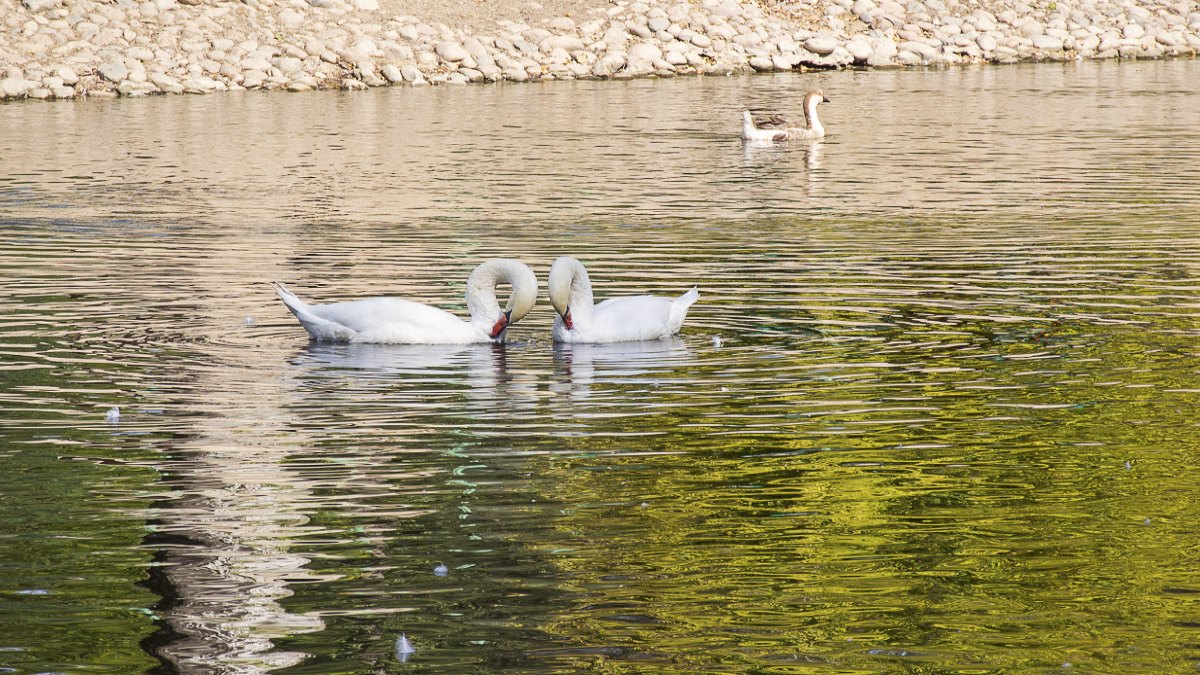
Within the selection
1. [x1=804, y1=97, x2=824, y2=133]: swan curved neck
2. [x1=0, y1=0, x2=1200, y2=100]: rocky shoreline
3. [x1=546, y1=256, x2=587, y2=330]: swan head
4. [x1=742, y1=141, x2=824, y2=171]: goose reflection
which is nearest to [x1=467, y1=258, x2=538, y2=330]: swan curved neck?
[x1=546, y1=256, x2=587, y2=330]: swan head

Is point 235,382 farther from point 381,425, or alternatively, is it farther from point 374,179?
point 374,179

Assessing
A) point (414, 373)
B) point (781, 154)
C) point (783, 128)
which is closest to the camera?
point (414, 373)

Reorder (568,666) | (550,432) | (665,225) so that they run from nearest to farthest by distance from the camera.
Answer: (568,666)
(550,432)
(665,225)

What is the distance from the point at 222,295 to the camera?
15688 mm

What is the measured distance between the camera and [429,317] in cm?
1327

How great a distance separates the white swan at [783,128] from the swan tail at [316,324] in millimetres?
19593

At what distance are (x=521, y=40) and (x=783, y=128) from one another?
66.3 feet

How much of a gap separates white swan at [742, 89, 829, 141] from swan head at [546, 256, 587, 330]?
19.6 m

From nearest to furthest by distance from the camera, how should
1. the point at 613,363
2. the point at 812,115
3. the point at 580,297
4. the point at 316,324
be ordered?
the point at 613,363 < the point at 580,297 < the point at 316,324 < the point at 812,115

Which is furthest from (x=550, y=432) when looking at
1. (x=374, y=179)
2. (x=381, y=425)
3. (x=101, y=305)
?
(x=374, y=179)

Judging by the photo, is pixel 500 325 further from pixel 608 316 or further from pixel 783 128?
pixel 783 128

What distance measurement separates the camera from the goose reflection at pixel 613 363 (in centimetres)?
1202

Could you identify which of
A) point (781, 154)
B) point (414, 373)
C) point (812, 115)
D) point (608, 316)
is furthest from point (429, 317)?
point (812, 115)

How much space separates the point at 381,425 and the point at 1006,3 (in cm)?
5070
